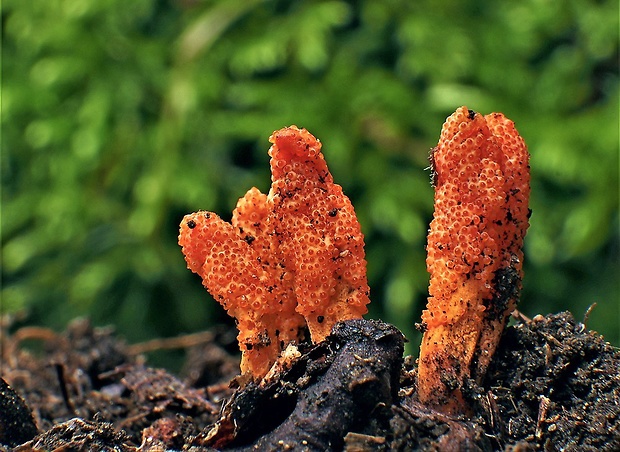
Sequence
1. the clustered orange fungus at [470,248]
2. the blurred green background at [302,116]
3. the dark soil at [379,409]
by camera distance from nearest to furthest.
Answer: the dark soil at [379,409]
the clustered orange fungus at [470,248]
the blurred green background at [302,116]

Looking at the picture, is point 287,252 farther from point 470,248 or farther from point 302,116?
point 302,116

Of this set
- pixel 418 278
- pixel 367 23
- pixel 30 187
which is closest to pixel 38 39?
pixel 30 187

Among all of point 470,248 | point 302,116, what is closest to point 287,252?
point 470,248

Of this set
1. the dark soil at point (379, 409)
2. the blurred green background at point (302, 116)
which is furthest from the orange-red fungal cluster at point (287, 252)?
the blurred green background at point (302, 116)

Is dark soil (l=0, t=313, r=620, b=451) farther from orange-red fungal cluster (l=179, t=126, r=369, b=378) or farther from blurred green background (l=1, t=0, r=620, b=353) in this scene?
blurred green background (l=1, t=0, r=620, b=353)

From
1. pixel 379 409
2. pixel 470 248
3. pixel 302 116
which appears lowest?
pixel 379 409

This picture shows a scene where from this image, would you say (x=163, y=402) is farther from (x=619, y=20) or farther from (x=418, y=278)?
(x=619, y=20)

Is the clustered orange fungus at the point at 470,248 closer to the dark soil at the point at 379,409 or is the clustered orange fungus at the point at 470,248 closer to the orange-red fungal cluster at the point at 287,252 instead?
the dark soil at the point at 379,409
